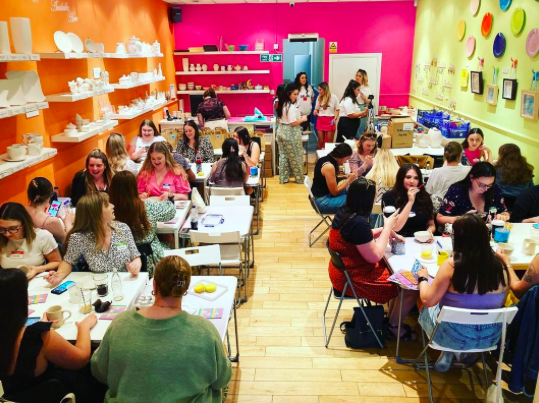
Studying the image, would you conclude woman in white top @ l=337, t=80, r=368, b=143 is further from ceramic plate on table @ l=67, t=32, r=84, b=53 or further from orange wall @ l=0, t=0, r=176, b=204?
ceramic plate on table @ l=67, t=32, r=84, b=53

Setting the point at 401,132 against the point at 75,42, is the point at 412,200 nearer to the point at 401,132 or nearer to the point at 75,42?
the point at 401,132

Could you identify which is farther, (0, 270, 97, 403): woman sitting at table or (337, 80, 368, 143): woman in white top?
(337, 80, 368, 143): woman in white top

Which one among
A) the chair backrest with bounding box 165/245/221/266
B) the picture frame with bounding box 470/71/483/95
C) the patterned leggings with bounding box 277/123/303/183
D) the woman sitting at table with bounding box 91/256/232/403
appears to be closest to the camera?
the woman sitting at table with bounding box 91/256/232/403

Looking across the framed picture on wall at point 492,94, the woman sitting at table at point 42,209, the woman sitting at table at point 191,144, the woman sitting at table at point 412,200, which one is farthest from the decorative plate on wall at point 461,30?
the woman sitting at table at point 42,209

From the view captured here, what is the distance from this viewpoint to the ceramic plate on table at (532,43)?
513 centimetres

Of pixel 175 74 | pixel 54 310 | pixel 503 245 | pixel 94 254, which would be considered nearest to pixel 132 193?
pixel 94 254

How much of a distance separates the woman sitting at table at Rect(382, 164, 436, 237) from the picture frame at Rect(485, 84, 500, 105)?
2.88 metres

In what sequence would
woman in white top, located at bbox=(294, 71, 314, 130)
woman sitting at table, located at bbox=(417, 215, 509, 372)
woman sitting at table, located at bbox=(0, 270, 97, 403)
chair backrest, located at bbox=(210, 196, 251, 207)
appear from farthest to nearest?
woman in white top, located at bbox=(294, 71, 314, 130), chair backrest, located at bbox=(210, 196, 251, 207), woman sitting at table, located at bbox=(417, 215, 509, 372), woman sitting at table, located at bbox=(0, 270, 97, 403)

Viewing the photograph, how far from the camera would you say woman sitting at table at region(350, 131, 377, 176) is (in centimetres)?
559

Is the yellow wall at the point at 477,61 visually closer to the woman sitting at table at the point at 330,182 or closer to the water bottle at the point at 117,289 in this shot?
the woman sitting at table at the point at 330,182

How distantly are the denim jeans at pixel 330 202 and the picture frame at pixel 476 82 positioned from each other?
287cm

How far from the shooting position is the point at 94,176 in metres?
4.95

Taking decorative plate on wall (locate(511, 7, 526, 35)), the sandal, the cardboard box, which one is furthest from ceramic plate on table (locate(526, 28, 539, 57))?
the sandal

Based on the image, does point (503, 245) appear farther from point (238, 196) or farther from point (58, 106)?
point (58, 106)
